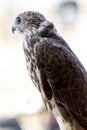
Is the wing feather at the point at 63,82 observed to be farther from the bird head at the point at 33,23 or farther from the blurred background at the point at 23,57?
the blurred background at the point at 23,57

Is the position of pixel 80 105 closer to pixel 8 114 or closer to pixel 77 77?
pixel 77 77

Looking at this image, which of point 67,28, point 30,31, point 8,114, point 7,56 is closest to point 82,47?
point 67,28

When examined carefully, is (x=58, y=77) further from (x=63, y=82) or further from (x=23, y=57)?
(x=23, y=57)

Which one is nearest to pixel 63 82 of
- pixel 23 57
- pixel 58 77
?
pixel 58 77

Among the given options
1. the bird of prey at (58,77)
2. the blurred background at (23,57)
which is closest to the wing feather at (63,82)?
the bird of prey at (58,77)

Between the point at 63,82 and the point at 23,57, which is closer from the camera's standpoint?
the point at 63,82

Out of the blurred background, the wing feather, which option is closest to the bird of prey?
the wing feather

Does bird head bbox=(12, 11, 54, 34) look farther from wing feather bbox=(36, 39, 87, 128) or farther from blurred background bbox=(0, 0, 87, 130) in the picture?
blurred background bbox=(0, 0, 87, 130)
